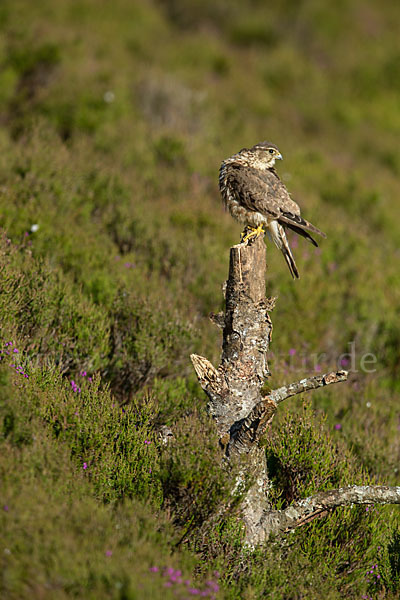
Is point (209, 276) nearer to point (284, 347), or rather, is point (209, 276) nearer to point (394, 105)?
point (284, 347)

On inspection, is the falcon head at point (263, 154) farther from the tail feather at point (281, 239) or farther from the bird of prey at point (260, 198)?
the tail feather at point (281, 239)

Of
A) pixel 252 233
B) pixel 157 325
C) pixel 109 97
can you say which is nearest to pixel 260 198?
pixel 252 233

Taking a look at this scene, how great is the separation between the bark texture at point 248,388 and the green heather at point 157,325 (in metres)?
0.16

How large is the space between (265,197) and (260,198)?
0.04 meters

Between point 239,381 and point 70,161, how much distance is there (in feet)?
17.8

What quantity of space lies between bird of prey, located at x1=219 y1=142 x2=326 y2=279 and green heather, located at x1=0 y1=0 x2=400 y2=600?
116 centimetres

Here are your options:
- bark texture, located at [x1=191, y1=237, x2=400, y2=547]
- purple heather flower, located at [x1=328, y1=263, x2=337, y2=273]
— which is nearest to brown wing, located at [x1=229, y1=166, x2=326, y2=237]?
bark texture, located at [x1=191, y1=237, x2=400, y2=547]

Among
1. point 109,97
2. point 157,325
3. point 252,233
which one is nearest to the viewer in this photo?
point 252,233

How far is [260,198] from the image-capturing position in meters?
4.64

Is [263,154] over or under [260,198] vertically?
over

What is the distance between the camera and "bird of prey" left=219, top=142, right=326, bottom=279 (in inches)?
183

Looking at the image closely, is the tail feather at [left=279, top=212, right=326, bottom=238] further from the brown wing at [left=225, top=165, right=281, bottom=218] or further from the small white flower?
the small white flower

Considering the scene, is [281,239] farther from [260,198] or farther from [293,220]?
[260,198]

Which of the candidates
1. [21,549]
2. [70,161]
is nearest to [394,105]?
[70,161]
